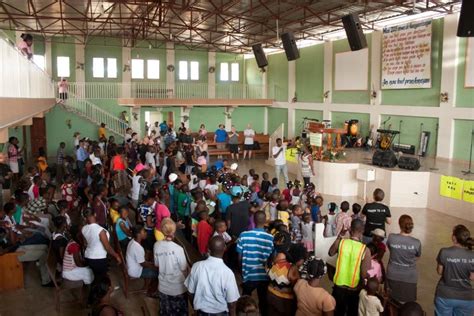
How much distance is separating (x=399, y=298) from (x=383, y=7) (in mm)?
12797

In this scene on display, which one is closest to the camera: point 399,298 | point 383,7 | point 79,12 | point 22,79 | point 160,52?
point 399,298

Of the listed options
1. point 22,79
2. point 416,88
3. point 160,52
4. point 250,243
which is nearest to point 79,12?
point 160,52

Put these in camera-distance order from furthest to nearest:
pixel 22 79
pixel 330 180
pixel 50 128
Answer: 1. pixel 50 128
2. pixel 330 180
3. pixel 22 79

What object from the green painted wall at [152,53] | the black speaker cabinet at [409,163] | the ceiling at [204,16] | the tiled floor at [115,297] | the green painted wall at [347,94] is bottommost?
the tiled floor at [115,297]

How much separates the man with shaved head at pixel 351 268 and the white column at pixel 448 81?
11.8m

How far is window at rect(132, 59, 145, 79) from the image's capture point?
2552cm

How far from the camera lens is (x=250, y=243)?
4918 mm

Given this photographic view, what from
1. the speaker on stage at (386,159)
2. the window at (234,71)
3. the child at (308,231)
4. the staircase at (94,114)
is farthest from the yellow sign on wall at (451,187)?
the window at (234,71)

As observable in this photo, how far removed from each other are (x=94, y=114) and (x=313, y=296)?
18.8 meters

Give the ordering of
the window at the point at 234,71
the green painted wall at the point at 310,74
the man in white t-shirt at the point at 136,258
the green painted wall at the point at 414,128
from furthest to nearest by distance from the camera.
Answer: the window at the point at 234,71, the green painted wall at the point at 310,74, the green painted wall at the point at 414,128, the man in white t-shirt at the point at 136,258

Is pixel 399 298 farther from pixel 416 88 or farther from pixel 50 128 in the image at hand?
pixel 50 128

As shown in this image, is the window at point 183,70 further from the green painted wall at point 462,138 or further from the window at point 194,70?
the green painted wall at point 462,138

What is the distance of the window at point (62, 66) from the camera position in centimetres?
2395

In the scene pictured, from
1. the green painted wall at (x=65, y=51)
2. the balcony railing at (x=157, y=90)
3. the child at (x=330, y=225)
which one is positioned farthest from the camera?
the green painted wall at (x=65, y=51)
